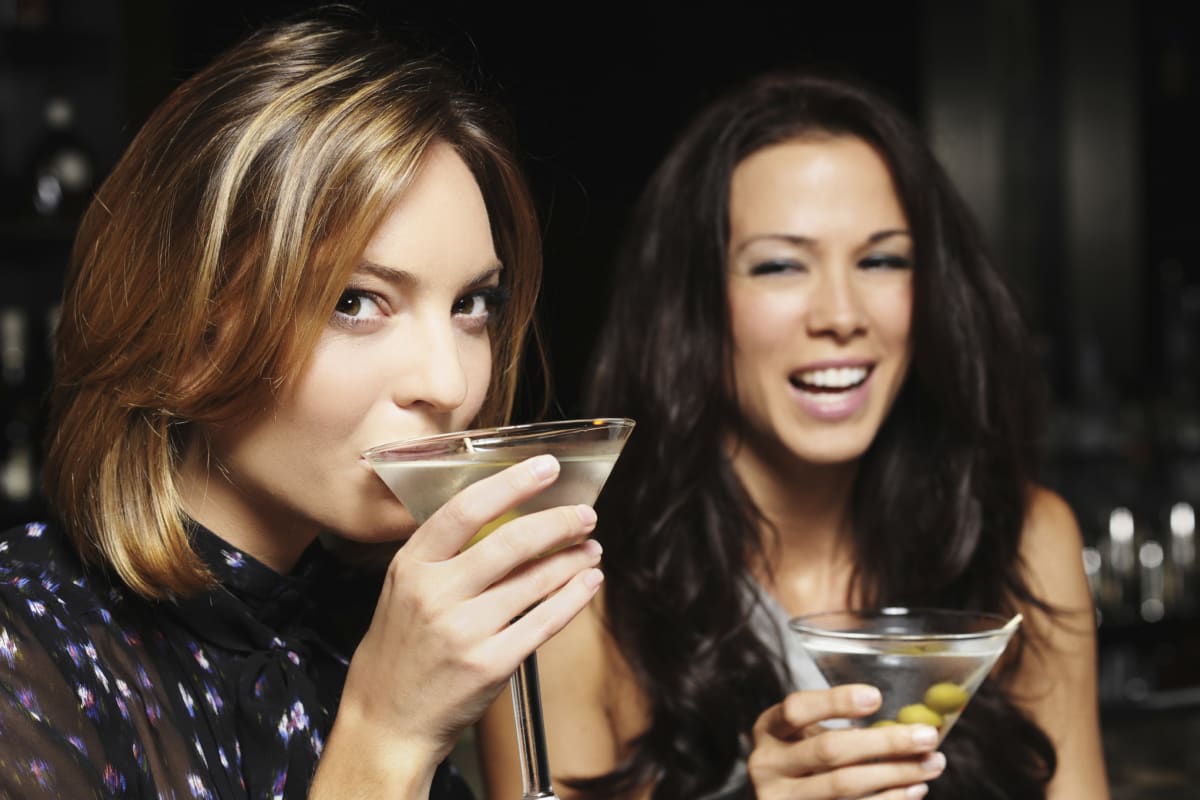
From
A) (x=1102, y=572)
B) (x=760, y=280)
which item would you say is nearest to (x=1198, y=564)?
(x=1102, y=572)

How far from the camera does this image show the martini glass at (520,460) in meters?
1.12

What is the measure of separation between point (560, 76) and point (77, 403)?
10.7 ft

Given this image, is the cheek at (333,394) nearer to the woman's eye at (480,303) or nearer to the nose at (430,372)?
the nose at (430,372)

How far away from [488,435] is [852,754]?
0.64 meters

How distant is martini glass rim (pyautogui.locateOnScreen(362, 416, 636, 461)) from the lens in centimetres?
111

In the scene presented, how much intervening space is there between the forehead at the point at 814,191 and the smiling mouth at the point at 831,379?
0.70ft

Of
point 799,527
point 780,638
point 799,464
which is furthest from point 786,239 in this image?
point 780,638

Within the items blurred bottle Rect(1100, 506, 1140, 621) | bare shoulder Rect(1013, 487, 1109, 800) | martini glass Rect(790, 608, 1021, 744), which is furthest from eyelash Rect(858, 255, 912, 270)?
blurred bottle Rect(1100, 506, 1140, 621)

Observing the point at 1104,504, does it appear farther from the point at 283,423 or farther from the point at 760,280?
the point at 283,423

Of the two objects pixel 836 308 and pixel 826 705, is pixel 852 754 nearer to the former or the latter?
pixel 826 705

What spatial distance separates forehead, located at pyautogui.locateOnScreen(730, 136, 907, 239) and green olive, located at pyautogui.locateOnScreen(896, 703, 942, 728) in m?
0.80

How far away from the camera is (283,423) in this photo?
50.2 inches

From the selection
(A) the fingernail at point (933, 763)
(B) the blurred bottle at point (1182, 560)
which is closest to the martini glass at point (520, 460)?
(A) the fingernail at point (933, 763)

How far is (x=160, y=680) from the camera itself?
1.30 m
